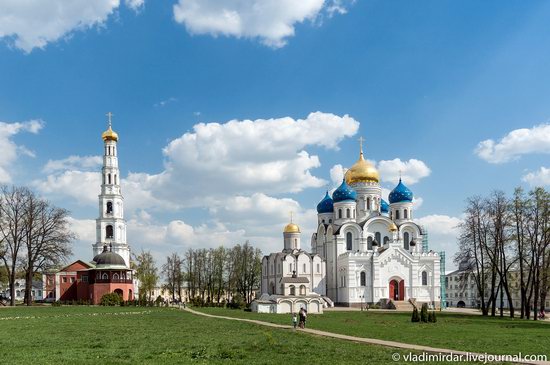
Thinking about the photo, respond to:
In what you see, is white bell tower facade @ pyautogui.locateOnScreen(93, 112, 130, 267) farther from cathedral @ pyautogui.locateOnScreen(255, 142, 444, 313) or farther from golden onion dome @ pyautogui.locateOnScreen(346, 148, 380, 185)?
golden onion dome @ pyautogui.locateOnScreen(346, 148, 380, 185)

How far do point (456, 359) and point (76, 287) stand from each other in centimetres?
6706

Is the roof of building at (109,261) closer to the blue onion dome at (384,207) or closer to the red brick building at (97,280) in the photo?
the red brick building at (97,280)

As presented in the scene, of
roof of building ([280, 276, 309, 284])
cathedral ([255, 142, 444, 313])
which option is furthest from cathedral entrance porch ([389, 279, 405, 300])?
roof of building ([280, 276, 309, 284])

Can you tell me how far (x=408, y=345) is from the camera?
20.6 meters

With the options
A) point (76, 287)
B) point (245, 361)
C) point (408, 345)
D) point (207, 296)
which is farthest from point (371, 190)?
point (245, 361)

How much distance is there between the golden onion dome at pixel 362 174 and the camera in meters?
76.3

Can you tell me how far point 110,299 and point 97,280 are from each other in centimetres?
514

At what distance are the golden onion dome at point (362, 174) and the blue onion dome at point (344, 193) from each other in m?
2.41

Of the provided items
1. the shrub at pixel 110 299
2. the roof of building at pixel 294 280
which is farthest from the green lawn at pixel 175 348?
the shrub at pixel 110 299

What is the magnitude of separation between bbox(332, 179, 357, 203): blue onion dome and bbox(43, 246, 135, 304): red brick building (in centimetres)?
2641

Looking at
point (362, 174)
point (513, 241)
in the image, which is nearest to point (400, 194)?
point (362, 174)

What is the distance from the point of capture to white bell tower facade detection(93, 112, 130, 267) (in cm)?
7900

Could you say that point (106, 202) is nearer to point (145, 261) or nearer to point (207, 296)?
point (145, 261)

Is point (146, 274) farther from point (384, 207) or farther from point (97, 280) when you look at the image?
point (384, 207)
